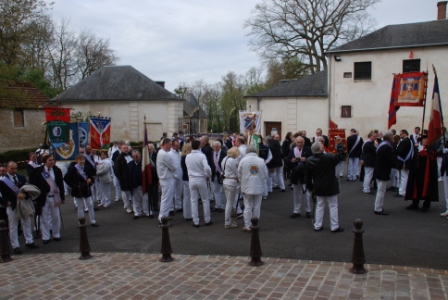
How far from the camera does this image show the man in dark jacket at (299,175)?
9.19 metres

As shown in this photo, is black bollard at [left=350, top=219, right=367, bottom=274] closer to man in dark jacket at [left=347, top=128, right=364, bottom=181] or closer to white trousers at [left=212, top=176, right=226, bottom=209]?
white trousers at [left=212, top=176, right=226, bottom=209]

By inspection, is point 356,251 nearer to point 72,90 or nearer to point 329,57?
point 329,57

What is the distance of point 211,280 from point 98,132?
31.9 ft

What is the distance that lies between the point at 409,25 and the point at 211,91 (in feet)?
163

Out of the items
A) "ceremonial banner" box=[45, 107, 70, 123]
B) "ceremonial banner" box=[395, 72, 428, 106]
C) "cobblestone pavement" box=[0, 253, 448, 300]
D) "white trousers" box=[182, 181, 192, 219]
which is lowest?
"cobblestone pavement" box=[0, 253, 448, 300]

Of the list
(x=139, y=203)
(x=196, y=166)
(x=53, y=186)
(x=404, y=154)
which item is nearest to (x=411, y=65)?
(x=404, y=154)

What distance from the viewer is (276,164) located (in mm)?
12820

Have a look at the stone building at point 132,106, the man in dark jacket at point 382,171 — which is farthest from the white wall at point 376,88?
the man in dark jacket at point 382,171

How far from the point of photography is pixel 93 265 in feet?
22.8

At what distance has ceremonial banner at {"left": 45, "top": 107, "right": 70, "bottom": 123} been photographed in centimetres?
1205

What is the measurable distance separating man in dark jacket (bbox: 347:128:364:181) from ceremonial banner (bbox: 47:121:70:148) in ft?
33.1

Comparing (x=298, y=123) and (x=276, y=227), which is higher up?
(x=298, y=123)

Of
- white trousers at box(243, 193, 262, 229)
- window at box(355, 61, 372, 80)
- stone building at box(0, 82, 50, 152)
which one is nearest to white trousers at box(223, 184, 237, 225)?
white trousers at box(243, 193, 262, 229)

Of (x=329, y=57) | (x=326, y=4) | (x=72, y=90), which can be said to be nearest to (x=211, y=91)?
(x=326, y=4)
